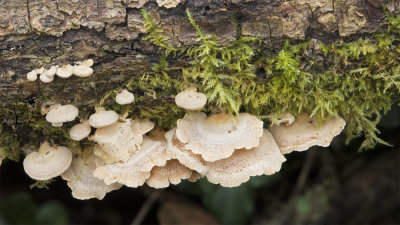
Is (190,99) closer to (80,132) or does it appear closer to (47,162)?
(80,132)

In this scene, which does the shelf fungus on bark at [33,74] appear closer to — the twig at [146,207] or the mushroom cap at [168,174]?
the mushroom cap at [168,174]

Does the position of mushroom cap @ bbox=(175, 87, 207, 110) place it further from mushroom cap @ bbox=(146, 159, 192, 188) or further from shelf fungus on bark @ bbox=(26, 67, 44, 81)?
Answer: shelf fungus on bark @ bbox=(26, 67, 44, 81)

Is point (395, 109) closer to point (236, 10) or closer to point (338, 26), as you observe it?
point (338, 26)

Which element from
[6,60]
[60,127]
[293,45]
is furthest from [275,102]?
[6,60]

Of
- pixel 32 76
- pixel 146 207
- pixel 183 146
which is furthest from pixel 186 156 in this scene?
pixel 146 207

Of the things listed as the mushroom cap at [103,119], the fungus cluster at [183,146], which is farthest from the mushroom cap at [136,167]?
the mushroom cap at [103,119]
